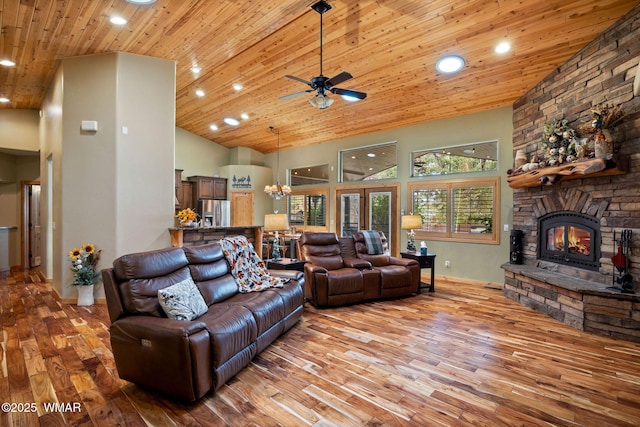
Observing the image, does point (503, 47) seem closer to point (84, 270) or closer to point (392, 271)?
point (392, 271)

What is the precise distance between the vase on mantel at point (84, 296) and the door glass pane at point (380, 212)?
5.32m

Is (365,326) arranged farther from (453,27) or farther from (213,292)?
(453,27)

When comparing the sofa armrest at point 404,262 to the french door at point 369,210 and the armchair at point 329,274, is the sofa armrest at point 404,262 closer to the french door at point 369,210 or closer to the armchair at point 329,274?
the armchair at point 329,274

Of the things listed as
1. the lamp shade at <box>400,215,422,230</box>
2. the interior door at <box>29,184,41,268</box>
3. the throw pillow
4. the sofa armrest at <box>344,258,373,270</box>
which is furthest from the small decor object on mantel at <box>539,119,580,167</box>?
the interior door at <box>29,184,41,268</box>

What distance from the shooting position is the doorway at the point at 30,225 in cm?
749

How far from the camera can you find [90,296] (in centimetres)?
455

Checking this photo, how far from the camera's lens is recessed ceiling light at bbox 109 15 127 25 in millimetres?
3704

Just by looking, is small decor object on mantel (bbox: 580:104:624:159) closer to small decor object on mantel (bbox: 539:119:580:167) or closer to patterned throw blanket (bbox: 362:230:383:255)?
small decor object on mantel (bbox: 539:119:580:167)

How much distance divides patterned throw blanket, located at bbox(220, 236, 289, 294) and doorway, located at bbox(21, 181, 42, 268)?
22.2ft

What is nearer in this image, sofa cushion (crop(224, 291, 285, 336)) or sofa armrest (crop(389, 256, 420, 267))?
sofa cushion (crop(224, 291, 285, 336))

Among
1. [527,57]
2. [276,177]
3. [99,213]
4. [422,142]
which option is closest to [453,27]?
[527,57]

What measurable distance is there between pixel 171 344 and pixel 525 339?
11.2 ft

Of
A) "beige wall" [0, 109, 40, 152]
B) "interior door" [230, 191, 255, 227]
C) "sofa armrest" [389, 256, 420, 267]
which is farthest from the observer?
"interior door" [230, 191, 255, 227]

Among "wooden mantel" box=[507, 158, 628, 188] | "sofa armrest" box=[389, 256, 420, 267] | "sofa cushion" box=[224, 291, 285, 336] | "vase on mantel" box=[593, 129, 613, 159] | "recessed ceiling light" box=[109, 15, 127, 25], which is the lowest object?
"sofa cushion" box=[224, 291, 285, 336]
